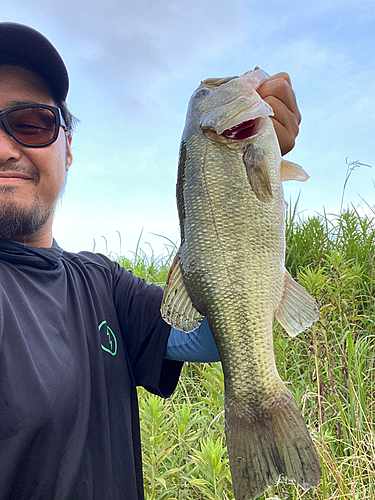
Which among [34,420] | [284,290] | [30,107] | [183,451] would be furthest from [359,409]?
[30,107]

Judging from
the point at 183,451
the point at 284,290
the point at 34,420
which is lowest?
the point at 183,451

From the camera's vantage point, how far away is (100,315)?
167 centimetres

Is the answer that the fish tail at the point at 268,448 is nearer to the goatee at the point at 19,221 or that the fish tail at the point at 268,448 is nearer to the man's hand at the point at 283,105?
the man's hand at the point at 283,105

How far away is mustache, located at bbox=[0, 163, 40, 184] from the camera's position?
175 cm

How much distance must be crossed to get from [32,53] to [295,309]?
176cm

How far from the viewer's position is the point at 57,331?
4.73ft

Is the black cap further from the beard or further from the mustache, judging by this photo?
the beard

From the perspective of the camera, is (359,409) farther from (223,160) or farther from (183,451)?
(223,160)

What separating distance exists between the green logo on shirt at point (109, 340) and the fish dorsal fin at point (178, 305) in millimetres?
474

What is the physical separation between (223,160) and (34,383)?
99cm

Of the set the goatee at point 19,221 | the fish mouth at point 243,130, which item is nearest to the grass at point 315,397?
the goatee at point 19,221

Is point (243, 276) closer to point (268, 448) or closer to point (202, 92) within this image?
point (268, 448)

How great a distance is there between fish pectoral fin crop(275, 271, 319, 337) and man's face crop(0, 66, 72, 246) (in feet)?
3.83

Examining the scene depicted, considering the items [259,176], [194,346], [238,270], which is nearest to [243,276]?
[238,270]
